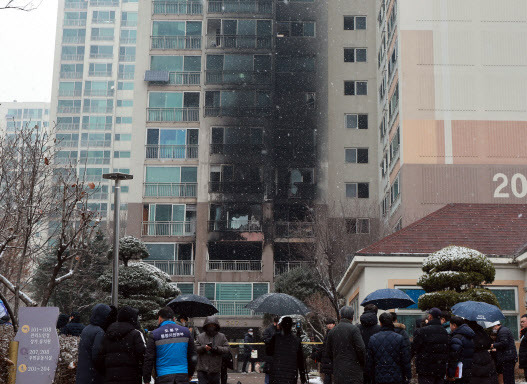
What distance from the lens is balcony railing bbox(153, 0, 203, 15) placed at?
189ft

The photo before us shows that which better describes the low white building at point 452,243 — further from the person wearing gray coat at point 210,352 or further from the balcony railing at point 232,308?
the balcony railing at point 232,308

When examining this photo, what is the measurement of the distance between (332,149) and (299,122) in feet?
10.4

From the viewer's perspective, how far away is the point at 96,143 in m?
112

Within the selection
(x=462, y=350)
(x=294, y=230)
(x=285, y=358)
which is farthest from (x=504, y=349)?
(x=294, y=230)

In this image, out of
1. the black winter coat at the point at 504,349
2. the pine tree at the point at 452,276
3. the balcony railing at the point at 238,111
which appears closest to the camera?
the black winter coat at the point at 504,349

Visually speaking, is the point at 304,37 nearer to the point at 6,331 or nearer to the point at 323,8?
the point at 323,8

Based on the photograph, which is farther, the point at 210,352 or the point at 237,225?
the point at 237,225

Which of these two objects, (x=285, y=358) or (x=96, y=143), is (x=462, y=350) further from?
(x=96, y=143)

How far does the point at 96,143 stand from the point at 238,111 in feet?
198

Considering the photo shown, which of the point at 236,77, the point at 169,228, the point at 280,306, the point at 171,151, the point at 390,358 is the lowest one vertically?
the point at 390,358

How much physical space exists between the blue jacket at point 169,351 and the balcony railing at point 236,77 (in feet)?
153

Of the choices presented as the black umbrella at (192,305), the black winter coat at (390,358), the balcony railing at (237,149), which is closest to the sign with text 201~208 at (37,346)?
the black umbrella at (192,305)

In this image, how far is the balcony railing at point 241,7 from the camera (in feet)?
188

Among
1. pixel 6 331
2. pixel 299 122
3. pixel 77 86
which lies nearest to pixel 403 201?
pixel 299 122
